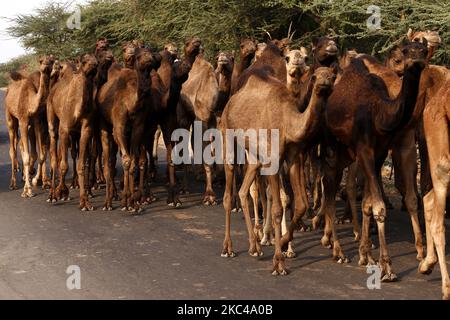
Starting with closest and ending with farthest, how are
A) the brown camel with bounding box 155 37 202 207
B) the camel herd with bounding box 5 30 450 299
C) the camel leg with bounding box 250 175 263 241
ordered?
1. the camel herd with bounding box 5 30 450 299
2. the camel leg with bounding box 250 175 263 241
3. the brown camel with bounding box 155 37 202 207

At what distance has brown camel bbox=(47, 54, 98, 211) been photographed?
13.8 meters

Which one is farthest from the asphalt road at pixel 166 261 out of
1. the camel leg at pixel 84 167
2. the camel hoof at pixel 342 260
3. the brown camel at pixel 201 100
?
the brown camel at pixel 201 100

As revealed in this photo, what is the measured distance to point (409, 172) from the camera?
9.88m

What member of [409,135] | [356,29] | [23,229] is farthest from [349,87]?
[356,29]

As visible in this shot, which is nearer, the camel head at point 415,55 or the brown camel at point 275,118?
the camel head at point 415,55

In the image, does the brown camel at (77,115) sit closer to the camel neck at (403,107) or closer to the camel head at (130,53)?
the camel head at (130,53)

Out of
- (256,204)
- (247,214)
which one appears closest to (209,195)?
(256,204)

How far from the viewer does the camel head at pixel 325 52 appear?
10.7 metres

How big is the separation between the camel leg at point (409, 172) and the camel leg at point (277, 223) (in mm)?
1463

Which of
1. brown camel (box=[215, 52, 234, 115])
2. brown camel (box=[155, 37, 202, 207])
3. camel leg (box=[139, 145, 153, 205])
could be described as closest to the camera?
brown camel (box=[215, 52, 234, 115])

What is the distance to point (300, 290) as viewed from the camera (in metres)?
8.68

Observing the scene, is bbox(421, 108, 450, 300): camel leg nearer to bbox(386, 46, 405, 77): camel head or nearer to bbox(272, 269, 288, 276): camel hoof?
bbox(272, 269, 288, 276): camel hoof

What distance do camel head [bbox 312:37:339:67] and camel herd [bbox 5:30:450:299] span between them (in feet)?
0.06

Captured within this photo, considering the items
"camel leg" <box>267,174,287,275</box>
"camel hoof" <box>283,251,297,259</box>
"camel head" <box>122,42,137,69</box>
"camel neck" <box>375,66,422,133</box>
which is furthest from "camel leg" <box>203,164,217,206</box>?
"camel neck" <box>375,66,422,133</box>
